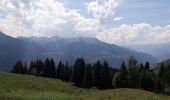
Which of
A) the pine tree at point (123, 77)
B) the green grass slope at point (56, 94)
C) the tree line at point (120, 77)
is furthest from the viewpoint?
the pine tree at point (123, 77)

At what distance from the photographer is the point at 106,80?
137 meters

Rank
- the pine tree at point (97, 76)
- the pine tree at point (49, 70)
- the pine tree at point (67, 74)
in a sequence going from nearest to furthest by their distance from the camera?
the pine tree at point (97, 76), the pine tree at point (67, 74), the pine tree at point (49, 70)

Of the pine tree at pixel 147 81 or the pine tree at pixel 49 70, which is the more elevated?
the pine tree at pixel 49 70

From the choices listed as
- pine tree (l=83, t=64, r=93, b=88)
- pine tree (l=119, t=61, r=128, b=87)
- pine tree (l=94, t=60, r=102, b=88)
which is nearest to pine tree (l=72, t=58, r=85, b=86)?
pine tree (l=83, t=64, r=93, b=88)

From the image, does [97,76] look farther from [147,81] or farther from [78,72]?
[147,81]

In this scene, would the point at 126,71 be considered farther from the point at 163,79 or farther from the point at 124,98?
the point at 124,98

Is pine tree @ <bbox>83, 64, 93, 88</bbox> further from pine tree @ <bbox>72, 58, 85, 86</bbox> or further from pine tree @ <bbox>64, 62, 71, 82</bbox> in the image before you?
pine tree @ <bbox>64, 62, 71, 82</bbox>

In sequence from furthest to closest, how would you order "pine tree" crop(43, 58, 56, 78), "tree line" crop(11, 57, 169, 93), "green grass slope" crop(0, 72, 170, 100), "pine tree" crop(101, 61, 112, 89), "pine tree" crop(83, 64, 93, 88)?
"pine tree" crop(43, 58, 56, 78) < "pine tree" crop(101, 61, 112, 89) < "pine tree" crop(83, 64, 93, 88) < "tree line" crop(11, 57, 169, 93) < "green grass slope" crop(0, 72, 170, 100)

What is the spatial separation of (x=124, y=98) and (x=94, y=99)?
14.1 feet

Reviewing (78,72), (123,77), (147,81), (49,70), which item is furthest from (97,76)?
(49,70)

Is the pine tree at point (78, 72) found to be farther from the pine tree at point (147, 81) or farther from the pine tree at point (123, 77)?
the pine tree at point (147, 81)

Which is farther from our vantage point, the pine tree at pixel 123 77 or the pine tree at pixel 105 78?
the pine tree at pixel 105 78

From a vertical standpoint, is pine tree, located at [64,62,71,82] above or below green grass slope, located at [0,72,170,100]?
above

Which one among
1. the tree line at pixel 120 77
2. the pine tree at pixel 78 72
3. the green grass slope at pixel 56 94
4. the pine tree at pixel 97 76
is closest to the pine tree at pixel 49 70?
the tree line at pixel 120 77
